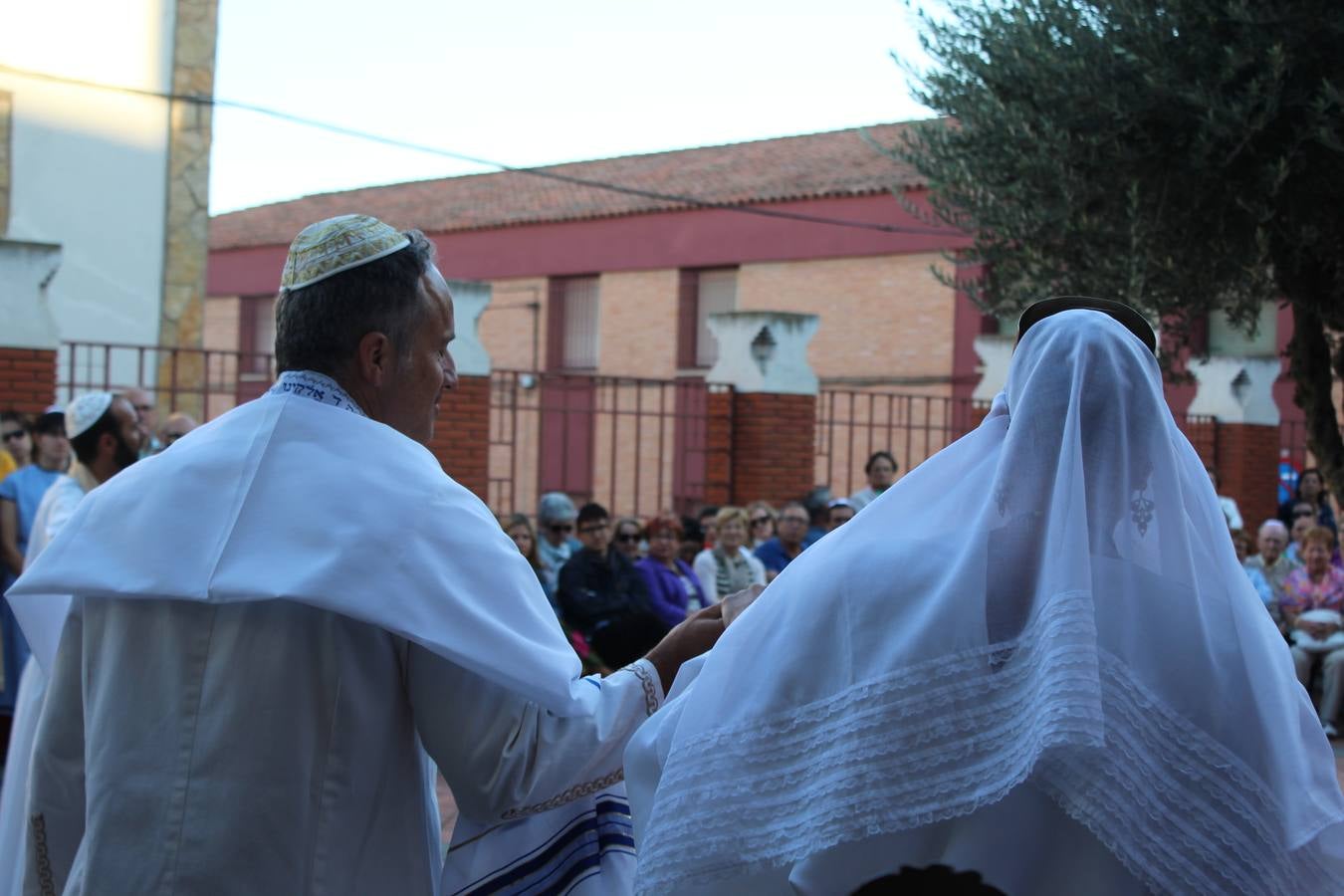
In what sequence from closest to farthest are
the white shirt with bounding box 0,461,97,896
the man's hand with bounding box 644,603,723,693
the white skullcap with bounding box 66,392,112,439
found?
the man's hand with bounding box 644,603,723,693 < the white shirt with bounding box 0,461,97,896 < the white skullcap with bounding box 66,392,112,439

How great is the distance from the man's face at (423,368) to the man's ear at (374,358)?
0.01 m

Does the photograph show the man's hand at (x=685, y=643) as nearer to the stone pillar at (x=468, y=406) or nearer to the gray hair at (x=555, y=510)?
the gray hair at (x=555, y=510)

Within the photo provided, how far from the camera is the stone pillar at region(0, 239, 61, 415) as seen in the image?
1111cm

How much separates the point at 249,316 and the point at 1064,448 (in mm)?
31867

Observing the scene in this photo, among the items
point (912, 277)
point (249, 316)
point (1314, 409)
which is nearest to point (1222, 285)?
point (1314, 409)

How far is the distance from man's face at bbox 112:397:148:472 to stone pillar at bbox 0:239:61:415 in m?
7.01

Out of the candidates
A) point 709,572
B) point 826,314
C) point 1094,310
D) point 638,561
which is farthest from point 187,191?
point 1094,310

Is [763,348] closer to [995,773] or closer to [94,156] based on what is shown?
[94,156]

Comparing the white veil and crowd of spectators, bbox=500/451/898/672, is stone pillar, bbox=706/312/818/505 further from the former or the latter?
the white veil

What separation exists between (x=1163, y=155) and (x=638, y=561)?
4.12 meters

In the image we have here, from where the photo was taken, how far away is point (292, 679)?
2.08 metres

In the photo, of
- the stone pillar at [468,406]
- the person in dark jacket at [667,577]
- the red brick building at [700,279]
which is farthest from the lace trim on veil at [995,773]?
the red brick building at [700,279]

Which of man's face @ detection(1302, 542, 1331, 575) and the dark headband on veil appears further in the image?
man's face @ detection(1302, 542, 1331, 575)

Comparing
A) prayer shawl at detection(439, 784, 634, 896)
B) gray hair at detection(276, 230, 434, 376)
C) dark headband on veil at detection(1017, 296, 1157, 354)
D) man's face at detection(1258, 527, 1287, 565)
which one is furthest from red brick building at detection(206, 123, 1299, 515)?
gray hair at detection(276, 230, 434, 376)
